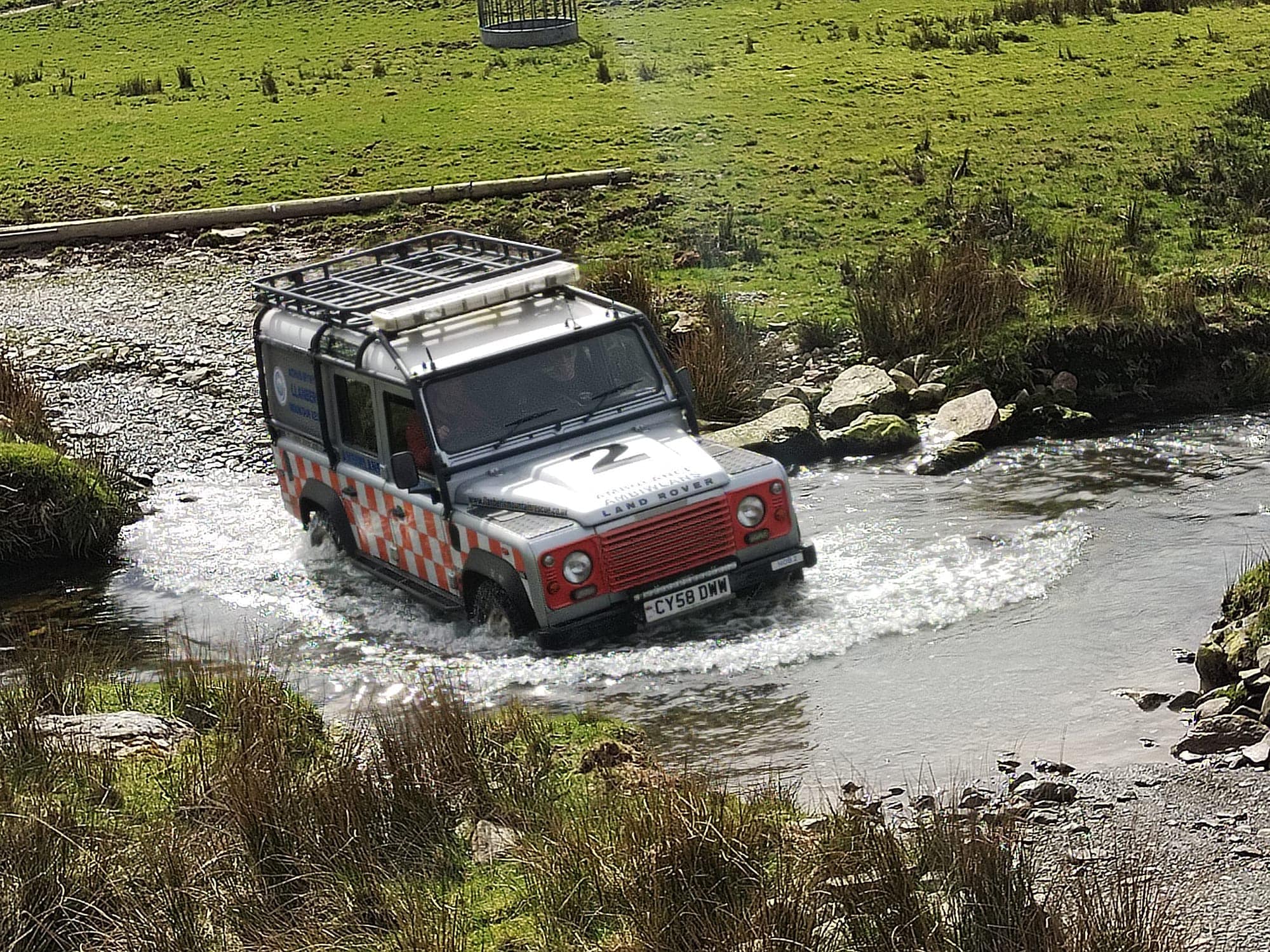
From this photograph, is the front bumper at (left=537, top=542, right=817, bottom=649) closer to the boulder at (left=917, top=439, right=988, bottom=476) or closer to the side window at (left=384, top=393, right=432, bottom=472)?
the side window at (left=384, top=393, right=432, bottom=472)

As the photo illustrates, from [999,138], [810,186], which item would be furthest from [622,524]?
[999,138]

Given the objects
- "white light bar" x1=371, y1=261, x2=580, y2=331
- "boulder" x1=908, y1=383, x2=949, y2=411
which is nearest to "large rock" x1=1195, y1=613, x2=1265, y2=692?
"white light bar" x1=371, y1=261, x2=580, y2=331

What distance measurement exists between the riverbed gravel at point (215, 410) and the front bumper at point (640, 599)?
10.8 ft

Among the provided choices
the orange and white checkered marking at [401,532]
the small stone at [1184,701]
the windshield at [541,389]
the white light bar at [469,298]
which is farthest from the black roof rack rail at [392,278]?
the small stone at [1184,701]

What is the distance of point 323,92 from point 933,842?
27111 millimetres

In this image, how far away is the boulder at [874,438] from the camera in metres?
14.0

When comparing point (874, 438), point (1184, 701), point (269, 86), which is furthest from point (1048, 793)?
point (269, 86)

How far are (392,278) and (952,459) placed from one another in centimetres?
Answer: 480

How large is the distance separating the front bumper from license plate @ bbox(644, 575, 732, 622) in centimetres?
4

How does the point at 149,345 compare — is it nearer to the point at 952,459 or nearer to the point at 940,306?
the point at 940,306

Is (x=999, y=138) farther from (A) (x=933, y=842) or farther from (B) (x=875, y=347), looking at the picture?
(A) (x=933, y=842)

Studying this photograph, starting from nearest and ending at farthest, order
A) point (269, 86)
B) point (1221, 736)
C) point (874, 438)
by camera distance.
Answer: point (1221, 736) < point (874, 438) < point (269, 86)

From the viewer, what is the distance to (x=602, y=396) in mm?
10961

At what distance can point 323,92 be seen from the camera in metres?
30.7
